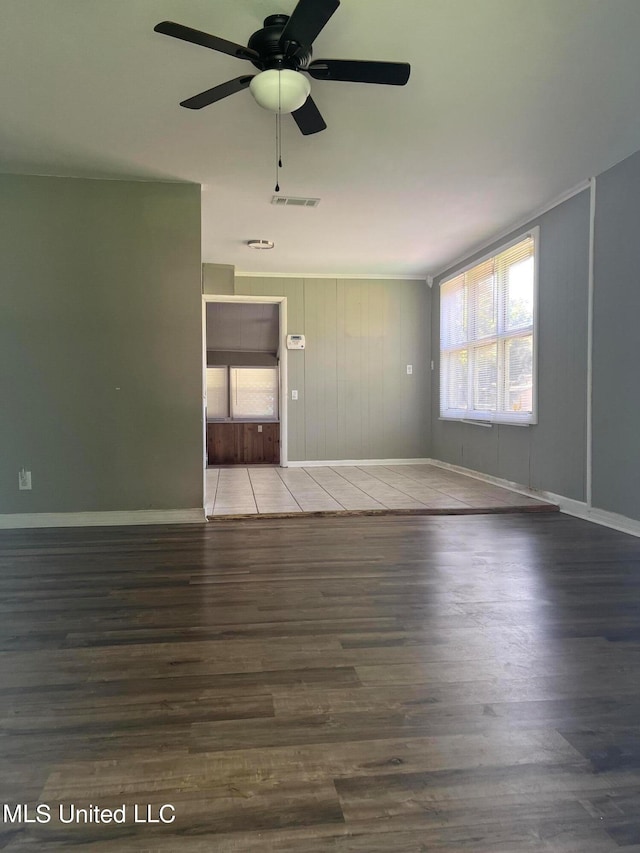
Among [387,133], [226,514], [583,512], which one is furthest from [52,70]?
[583,512]

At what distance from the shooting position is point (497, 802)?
1303 mm

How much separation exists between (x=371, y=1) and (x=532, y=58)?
942mm

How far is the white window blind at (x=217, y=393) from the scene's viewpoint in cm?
833

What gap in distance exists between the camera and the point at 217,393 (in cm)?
836

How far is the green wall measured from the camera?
422 cm

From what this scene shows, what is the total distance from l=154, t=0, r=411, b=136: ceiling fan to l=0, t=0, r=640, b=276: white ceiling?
0.57 ft

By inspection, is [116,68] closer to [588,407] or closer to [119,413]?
[119,413]

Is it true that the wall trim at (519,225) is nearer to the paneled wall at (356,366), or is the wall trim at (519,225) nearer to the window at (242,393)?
the paneled wall at (356,366)

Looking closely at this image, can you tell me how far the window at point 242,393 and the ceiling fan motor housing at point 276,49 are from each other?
6074 mm

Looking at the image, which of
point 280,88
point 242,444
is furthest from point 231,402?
point 280,88

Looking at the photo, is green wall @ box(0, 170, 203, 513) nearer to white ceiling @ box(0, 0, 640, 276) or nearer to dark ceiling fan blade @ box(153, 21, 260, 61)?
white ceiling @ box(0, 0, 640, 276)

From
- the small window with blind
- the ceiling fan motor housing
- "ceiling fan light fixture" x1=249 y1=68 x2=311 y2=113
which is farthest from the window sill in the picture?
the ceiling fan motor housing

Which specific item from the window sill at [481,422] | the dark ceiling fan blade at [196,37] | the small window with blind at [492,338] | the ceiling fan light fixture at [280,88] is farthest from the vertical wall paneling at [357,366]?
the dark ceiling fan blade at [196,37]

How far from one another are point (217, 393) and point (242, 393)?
0.38 m
